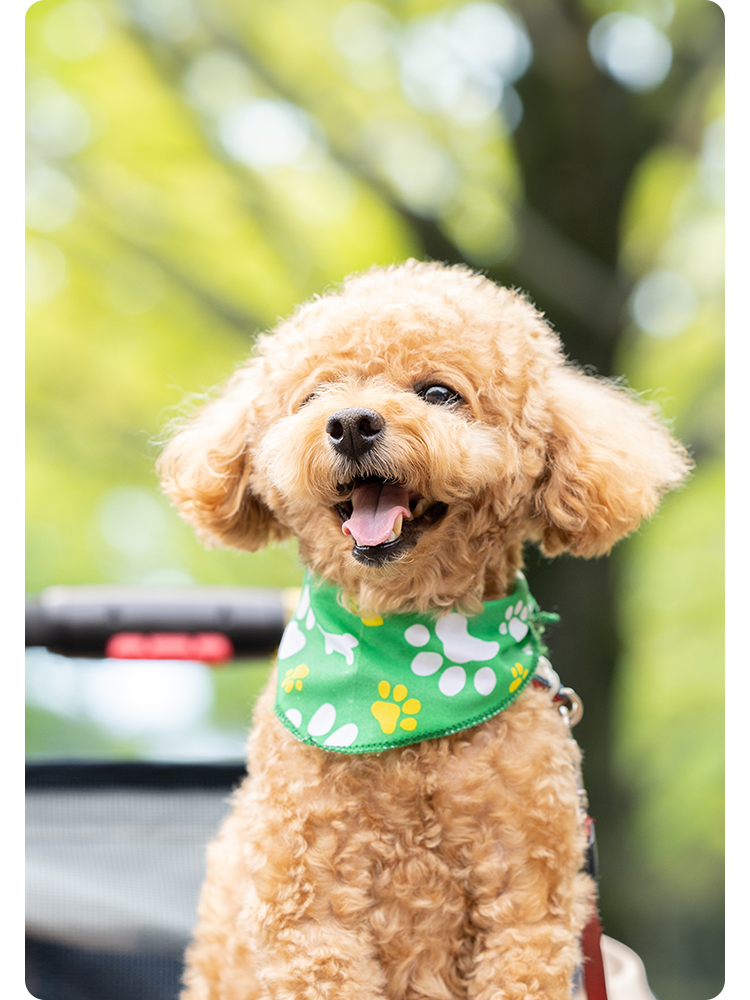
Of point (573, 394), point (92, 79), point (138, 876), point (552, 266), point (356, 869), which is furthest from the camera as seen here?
point (92, 79)

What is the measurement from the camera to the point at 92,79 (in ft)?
13.1

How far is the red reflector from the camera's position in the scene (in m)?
1.91

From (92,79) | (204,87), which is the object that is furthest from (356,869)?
(92,79)

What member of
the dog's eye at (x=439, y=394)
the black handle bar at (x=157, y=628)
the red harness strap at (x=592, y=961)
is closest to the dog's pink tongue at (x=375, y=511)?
the dog's eye at (x=439, y=394)

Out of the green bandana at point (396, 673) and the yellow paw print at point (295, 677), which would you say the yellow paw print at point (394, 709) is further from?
the yellow paw print at point (295, 677)

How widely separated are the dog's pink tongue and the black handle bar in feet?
2.70

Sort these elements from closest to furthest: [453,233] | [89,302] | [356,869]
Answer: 1. [356,869]
2. [453,233]
3. [89,302]

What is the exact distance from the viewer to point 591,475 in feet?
4.02

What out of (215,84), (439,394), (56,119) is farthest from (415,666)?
(56,119)

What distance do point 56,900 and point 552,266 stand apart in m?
2.70

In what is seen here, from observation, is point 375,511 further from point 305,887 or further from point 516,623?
point 305,887

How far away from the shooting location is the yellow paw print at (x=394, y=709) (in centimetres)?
116

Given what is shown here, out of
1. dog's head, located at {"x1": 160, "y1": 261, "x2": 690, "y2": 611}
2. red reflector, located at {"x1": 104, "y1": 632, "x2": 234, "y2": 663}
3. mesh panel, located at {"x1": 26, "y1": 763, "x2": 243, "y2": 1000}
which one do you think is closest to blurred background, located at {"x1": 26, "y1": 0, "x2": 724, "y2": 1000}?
mesh panel, located at {"x1": 26, "y1": 763, "x2": 243, "y2": 1000}

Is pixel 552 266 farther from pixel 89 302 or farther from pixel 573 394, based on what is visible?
pixel 89 302
